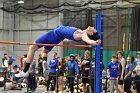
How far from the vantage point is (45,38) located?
289 inches

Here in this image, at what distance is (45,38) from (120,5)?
508 inches

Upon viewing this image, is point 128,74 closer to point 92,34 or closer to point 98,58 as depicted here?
point 98,58

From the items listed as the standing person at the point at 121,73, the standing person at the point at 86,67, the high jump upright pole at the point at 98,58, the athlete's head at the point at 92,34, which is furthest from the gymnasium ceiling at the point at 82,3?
the athlete's head at the point at 92,34

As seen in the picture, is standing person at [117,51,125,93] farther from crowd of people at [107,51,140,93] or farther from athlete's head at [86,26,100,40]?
athlete's head at [86,26,100,40]

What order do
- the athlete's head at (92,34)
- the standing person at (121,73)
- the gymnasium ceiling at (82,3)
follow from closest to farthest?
the athlete's head at (92,34) < the standing person at (121,73) < the gymnasium ceiling at (82,3)

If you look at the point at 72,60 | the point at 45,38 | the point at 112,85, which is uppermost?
the point at 45,38

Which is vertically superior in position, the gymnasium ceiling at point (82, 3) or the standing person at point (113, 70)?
the gymnasium ceiling at point (82, 3)

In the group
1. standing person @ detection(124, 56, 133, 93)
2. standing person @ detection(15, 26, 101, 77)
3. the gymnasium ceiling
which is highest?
the gymnasium ceiling

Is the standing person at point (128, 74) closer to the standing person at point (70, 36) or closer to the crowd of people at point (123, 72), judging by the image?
the crowd of people at point (123, 72)

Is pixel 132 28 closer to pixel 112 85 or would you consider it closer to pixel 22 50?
pixel 112 85

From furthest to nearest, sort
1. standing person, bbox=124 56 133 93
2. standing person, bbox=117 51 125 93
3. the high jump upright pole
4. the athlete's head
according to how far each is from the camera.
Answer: standing person, bbox=124 56 133 93
standing person, bbox=117 51 125 93
the high jump upright pole
the athlete's head

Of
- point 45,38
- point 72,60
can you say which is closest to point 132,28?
→ point 72,60

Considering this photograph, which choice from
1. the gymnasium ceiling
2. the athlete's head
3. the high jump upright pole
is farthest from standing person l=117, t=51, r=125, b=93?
the gymnasium ceiling

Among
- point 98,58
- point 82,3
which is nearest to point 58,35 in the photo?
point 98,58
